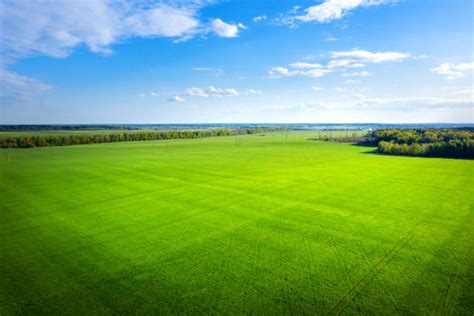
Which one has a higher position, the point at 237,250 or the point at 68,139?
the point at 68,139

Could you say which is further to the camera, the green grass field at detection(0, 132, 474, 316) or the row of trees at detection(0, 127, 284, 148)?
the row of trees at detection(0, 127, 284, 148)

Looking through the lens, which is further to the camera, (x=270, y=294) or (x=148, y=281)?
(x=148, y=281)

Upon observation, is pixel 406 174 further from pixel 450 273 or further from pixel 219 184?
pixel 450 273

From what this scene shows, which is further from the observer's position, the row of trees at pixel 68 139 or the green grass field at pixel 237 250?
the row of trees at pixel 68 139

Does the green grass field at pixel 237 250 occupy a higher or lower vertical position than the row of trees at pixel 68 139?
lower

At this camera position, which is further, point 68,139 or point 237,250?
point 68,139

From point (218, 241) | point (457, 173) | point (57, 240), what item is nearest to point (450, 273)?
point (218, 241)

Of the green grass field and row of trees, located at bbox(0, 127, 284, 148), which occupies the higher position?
row of trees, located at bbox(0, 127, 284, 148)

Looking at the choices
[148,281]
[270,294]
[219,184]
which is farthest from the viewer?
[219,184]
